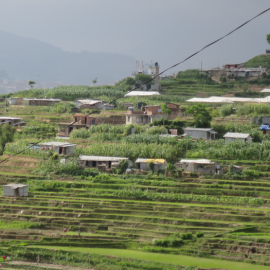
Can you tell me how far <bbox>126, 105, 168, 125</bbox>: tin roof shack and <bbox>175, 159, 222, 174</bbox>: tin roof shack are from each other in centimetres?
1017

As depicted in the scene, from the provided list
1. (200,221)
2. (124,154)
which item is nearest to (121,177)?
(124,154)

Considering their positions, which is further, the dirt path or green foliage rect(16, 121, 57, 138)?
green foliage rect(16, 121, 57, 138)

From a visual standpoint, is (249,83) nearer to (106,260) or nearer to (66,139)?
(66,139)

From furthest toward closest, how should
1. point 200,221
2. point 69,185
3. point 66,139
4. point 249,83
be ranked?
point 249,83, point 66,139, point 69,185, point 200,221

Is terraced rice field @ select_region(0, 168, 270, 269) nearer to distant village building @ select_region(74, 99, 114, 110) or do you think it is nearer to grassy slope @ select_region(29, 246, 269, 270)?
grassy slope @ select_region(29, 246, 269, 270)

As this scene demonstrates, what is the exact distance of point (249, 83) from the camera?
177 ft

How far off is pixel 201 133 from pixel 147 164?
5.72 meters

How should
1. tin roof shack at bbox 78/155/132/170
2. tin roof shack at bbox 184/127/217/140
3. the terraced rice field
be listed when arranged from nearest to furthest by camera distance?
the terraced rice field, tin roof shack at bbox 78/155/132/170, tin roof shack at bbox 184/127/217/140

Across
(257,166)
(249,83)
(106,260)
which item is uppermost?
(249,83)

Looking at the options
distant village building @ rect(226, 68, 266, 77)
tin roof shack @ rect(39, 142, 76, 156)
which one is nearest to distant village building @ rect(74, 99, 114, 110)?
tin roof shack @ rect(39, 142, 76, 156)

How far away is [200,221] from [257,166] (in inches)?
289

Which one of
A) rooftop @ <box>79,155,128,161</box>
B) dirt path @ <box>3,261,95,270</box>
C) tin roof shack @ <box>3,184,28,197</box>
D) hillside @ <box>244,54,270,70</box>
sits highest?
hillside @ <box>244,54,270,70</box>

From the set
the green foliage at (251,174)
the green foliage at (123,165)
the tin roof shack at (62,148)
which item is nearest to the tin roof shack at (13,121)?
the tin roof shack at (62,148)

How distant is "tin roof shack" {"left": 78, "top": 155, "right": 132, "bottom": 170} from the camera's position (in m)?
28.3
